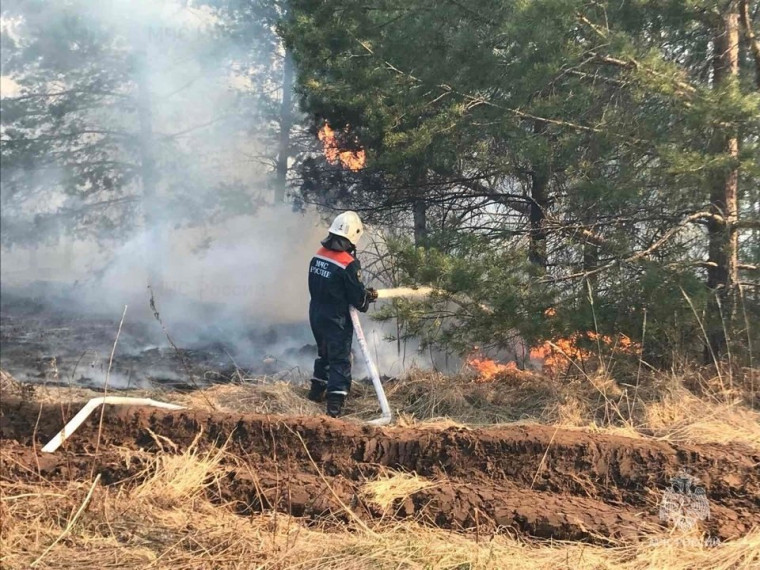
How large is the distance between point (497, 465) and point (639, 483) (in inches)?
33.2

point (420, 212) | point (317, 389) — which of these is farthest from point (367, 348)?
point (420, 212)

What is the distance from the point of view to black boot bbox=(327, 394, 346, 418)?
6000 millimetres

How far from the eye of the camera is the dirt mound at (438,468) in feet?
12.4

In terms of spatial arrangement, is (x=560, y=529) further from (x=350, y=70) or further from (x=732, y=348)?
(x=350, y=70)

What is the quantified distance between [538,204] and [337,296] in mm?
3107

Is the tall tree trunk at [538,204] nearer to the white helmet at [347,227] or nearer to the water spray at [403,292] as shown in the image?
the water spray at [403,292]

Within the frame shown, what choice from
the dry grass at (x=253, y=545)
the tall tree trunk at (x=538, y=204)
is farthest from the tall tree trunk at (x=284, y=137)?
the dry grass at (x=253, y=545)

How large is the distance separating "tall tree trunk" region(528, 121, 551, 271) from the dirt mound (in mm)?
2344

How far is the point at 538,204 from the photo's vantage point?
789cm

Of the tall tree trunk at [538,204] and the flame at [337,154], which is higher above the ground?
the flame at [337,154]

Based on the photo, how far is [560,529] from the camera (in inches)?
143

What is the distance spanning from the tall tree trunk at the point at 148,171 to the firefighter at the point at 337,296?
1042cm

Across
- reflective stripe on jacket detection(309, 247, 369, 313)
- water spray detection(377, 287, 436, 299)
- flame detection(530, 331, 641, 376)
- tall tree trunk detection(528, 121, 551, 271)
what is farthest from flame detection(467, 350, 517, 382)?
reflective stripe on jacket detection(309, 247, 369, 313)

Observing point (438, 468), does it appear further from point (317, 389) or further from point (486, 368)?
point (486, 368)
